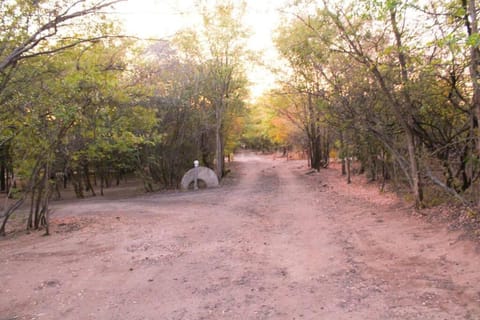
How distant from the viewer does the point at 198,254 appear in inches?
301

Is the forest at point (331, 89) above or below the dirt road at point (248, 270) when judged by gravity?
above

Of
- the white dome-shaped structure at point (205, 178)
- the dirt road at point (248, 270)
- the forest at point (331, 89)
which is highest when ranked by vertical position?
the forest at point (331, 89)

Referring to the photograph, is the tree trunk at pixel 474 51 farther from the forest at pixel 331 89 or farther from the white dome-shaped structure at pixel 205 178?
the white dome-shaped structure at pixel 205 178

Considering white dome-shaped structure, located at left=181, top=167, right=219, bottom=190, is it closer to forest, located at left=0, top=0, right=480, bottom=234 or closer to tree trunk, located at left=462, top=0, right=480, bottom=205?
forest, located at left=0, top=0, right=480, bottom=234

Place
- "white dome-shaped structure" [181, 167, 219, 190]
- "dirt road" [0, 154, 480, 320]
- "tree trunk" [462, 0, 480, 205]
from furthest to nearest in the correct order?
1. "white dome-shaped structure" [181, 167, 219, 190]
2. "tree trunk" [462, 0, 480, 205]
3. "dirt road" [0, 154, 480, 320]

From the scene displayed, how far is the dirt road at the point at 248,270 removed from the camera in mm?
4930

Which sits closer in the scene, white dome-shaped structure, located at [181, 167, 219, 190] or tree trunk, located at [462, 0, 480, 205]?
tree trunk, located at [462, 0, 480, 205]

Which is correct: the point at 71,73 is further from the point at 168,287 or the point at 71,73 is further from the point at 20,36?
the point at 168,287

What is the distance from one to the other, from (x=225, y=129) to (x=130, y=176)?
39.3 ft

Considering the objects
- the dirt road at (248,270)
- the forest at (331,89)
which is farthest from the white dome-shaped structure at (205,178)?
the dirt road at (248,270)

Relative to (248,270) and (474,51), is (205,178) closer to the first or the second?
(248,270)

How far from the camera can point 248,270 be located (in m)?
6.48

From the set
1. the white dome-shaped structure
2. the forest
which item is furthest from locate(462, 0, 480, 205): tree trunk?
the white dome-shaped structure

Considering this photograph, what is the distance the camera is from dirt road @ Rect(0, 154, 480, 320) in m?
4.93
